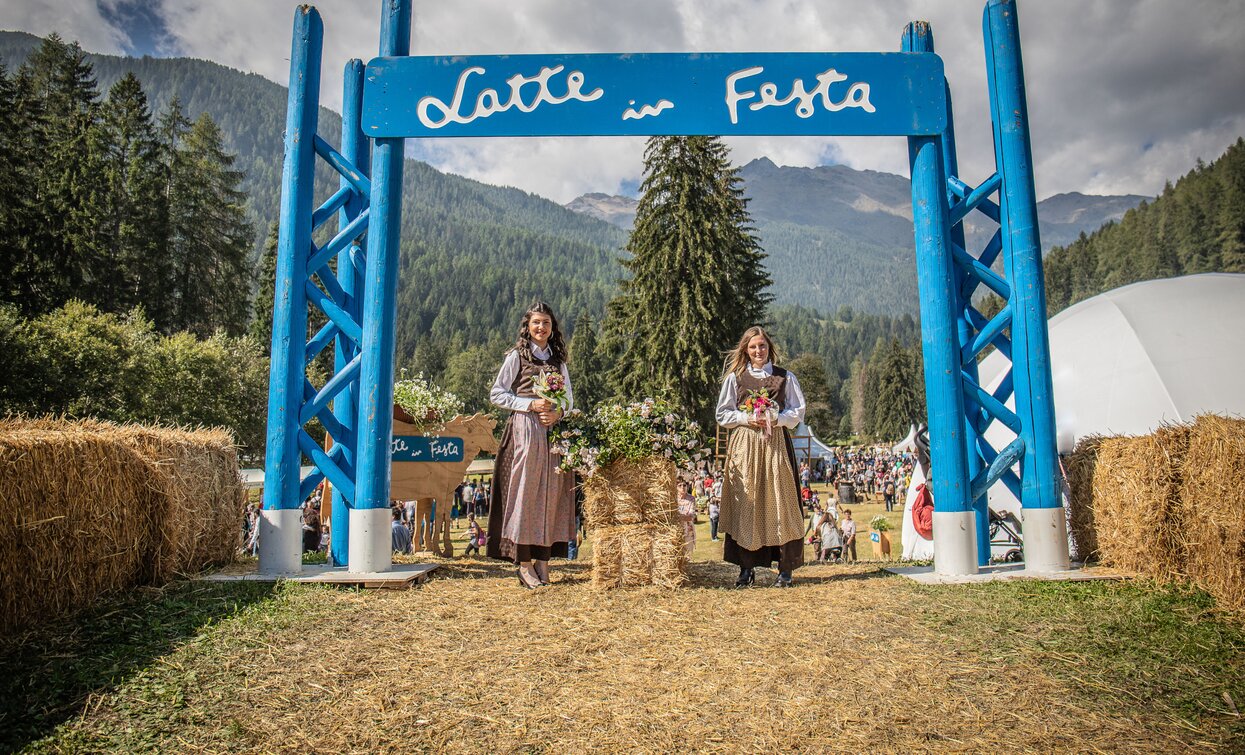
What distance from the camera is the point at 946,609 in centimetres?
468

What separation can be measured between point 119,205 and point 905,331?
177 meters

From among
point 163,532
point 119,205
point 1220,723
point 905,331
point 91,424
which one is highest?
point 905,331

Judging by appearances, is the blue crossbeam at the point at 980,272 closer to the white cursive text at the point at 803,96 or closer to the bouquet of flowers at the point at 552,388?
the white cursive text at the point at 803,96

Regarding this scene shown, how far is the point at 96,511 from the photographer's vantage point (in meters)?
4.56

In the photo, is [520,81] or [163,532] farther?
[520,81]

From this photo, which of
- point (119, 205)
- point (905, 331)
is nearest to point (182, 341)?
point (119, 205)

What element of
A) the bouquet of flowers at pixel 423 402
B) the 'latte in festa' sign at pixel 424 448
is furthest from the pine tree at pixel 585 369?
the 'latte in festa' sign at pixel 424 448

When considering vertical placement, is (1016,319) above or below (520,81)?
below

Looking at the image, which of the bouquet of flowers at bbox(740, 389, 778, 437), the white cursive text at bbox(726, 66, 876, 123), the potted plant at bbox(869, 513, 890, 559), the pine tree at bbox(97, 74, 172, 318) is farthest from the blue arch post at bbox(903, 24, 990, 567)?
the pine tree at bbox(97, 74, 172, 318)

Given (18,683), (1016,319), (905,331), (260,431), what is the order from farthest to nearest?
(905,331) < (260,431) < (1016,319) < (18,683)

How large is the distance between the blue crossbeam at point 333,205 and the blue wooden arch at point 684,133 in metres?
0.12

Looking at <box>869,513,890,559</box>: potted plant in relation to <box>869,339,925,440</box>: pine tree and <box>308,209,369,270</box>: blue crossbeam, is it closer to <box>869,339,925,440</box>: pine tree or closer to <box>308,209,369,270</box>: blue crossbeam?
<box>308,209,369,270</box>: blue crossbeam

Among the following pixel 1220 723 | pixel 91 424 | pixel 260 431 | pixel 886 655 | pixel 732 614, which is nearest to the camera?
pixel 1220 723

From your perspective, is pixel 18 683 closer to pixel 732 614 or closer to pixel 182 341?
pixel 732 614
